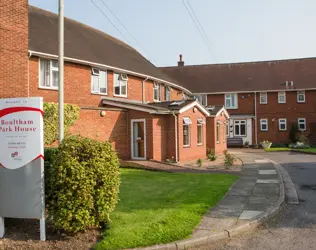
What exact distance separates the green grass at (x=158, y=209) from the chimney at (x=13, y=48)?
416cm

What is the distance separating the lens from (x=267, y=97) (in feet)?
124

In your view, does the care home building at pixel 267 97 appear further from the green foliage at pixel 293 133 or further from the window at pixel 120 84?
the window at pixel 120 84

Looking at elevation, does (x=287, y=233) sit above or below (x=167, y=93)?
below

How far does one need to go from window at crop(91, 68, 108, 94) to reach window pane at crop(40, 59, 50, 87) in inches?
116

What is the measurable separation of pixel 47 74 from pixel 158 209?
38.6 feet

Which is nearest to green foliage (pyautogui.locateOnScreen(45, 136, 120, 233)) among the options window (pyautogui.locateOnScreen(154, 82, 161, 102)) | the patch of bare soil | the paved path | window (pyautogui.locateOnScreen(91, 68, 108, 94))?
the patch of bare soil

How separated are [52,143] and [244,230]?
10.5 m

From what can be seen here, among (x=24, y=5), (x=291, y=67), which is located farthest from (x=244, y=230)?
(x=291, y=67)

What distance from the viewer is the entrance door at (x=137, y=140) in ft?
61.3

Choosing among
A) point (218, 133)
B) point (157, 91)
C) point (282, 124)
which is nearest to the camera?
point (157, 91)

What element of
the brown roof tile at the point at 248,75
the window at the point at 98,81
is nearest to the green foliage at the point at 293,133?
the brown roof tile at the point at 248,75

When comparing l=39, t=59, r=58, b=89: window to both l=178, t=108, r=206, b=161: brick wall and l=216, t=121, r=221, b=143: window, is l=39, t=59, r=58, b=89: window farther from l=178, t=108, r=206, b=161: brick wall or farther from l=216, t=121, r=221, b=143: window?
l=216, t=121, r=221, b=143: window

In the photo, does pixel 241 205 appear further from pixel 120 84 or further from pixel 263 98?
pixel 263 98

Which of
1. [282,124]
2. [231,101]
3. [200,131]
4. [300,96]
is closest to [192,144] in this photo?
[200,131]
